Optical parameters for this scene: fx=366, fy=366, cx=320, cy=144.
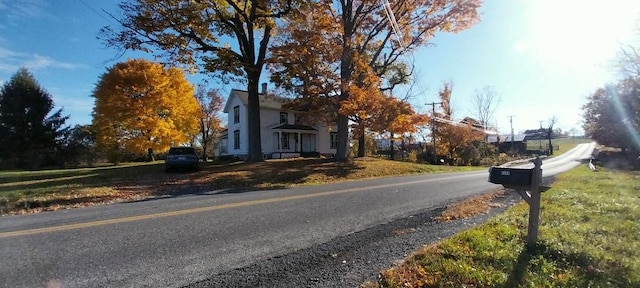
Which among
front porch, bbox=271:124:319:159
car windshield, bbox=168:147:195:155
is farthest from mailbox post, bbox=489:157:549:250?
front porch, bbox=271:124:319:159

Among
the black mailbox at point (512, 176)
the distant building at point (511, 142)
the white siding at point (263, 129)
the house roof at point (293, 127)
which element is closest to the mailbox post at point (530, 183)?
the black mailbox at point (512, 176)

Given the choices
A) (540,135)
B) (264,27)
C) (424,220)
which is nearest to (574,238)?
(424,220)

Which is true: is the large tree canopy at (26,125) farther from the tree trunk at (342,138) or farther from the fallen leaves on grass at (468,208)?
the fallen leaves on grass at (468,208)

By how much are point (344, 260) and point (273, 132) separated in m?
34.9

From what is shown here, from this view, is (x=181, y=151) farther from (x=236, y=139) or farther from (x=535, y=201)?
(x=535, y=201)

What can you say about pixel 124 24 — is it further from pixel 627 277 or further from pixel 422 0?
pixel 627 277

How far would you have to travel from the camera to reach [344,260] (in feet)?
15.7

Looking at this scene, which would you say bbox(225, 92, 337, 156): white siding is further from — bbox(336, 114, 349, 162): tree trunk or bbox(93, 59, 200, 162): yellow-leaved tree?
bbox(336, 114, 349, 162): tree trunk

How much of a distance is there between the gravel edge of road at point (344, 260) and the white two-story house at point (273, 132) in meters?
30.8

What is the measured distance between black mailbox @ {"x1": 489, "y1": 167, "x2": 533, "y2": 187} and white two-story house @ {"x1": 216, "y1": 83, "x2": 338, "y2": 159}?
105ft

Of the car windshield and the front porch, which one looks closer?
the car windshield

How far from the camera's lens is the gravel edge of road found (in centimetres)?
407

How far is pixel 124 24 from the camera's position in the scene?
18188mm

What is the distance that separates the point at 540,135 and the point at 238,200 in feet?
275
